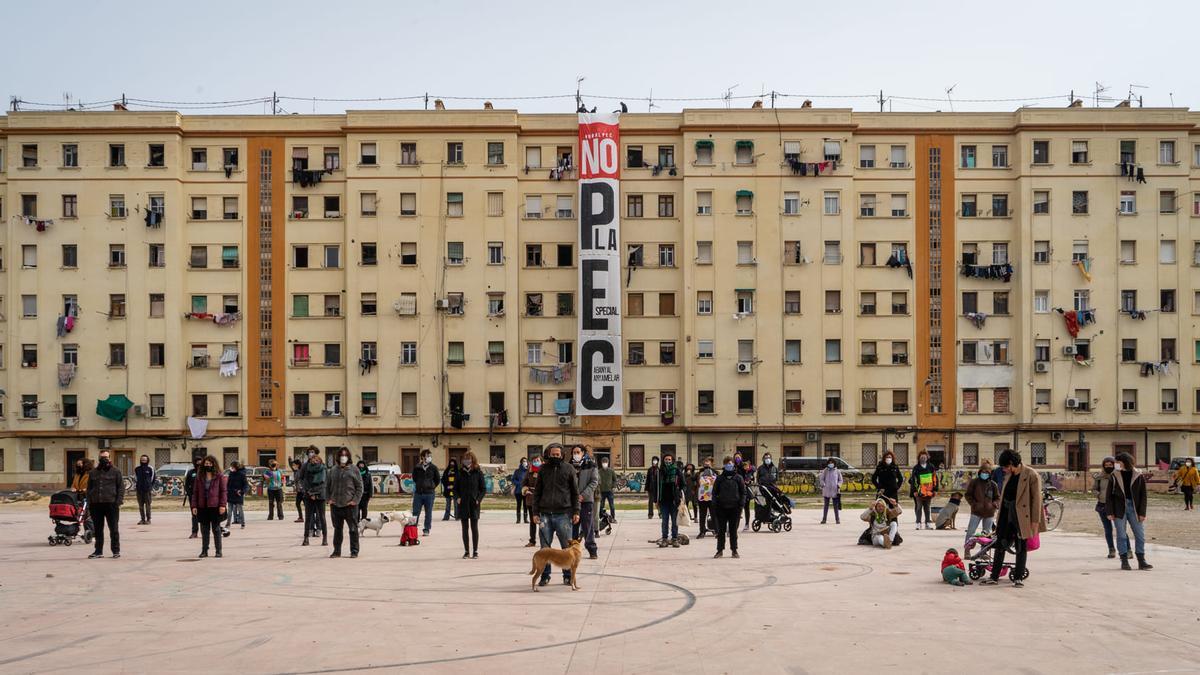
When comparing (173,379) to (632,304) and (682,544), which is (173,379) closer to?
(632,304)

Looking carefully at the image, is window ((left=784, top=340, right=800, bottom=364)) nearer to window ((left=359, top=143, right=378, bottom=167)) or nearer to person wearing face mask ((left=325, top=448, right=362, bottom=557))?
window ((left=359, top=143, right=378, bottom=167))

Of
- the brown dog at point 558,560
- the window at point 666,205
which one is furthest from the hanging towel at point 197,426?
the brown dog at point 558,560

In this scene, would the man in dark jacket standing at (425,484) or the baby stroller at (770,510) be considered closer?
the man in dark jacket standing at (425,484)

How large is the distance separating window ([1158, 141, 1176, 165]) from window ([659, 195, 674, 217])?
26.2 meters

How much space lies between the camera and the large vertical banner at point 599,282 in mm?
65562

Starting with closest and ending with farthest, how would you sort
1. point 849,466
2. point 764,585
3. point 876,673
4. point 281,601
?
point 876,673
point 281,601
point 764,585
point 849,466

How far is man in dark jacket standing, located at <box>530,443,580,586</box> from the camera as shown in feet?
61.5

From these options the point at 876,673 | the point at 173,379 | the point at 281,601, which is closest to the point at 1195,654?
the point at 876,673

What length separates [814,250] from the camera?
67625 mm

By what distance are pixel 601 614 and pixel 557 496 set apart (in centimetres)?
377

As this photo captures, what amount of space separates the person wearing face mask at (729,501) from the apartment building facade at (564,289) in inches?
1737

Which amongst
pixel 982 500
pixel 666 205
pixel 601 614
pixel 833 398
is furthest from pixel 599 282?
pixel 601 614

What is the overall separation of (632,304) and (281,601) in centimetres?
5193

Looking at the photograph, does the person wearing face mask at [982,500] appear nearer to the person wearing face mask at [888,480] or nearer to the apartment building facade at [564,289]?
the person wearing face mask at [888,480]
